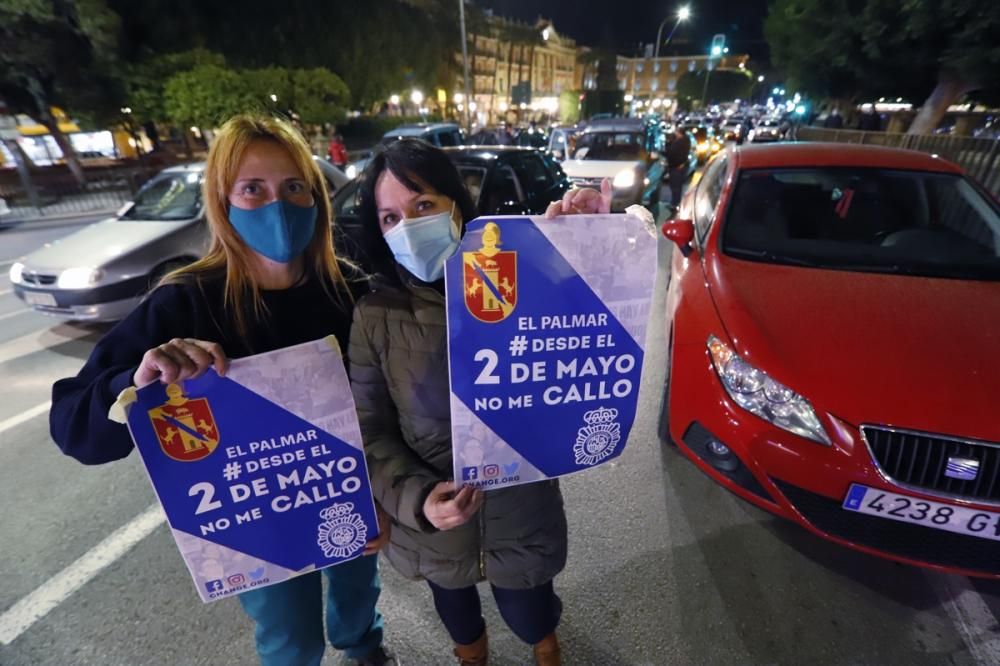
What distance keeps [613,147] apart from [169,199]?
27.7ft

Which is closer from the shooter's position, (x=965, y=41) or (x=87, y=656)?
(x=87, y=656)

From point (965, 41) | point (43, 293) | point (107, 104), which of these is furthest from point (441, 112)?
point (43, 293)

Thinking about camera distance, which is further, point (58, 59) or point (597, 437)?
point (58, 59)

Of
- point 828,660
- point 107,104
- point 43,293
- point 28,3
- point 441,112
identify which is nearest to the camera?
point 828,660

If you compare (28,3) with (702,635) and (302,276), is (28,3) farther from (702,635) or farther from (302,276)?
(702,635)

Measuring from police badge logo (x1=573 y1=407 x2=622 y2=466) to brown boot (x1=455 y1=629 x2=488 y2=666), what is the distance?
86 cm

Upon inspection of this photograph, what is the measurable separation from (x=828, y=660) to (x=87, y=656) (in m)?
→ 2.94

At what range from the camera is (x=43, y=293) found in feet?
15.7

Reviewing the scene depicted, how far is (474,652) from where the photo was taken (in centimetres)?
170

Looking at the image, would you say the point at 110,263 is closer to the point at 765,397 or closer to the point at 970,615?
the point at 765,397

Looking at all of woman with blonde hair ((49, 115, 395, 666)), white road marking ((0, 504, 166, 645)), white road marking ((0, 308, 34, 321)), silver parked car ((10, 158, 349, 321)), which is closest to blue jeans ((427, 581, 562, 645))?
woman with blonde hair ((49, 115, 395, 666))

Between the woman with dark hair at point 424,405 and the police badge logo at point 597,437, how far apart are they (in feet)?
0.74

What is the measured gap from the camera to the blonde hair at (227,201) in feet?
4.33

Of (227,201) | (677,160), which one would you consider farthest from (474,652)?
(677,160)
